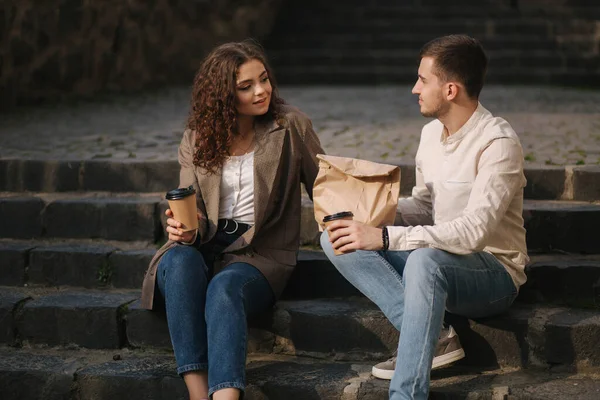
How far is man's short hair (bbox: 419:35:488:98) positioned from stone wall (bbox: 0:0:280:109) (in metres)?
4.89

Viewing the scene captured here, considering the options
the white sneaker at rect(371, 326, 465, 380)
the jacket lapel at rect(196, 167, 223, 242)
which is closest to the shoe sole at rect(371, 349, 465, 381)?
the white sneaker at rect(371, 326, 465, 380)

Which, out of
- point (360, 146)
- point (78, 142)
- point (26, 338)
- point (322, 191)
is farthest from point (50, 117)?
point (322, 191)

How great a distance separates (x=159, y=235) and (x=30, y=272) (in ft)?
2.08

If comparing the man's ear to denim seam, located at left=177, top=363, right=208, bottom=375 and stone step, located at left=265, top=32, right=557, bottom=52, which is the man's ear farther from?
stone step, located at left=265, top=32, right=557, bottom=52

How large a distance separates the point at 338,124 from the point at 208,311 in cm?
370

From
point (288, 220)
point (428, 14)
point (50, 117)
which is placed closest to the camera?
point (288, 220)

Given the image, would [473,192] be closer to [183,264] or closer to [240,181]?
[240,181]

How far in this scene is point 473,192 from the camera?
3.46 metres

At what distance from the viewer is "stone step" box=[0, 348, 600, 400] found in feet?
11.8

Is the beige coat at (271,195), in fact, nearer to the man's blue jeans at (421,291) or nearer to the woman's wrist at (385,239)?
the man's blue jeans at (421,291)

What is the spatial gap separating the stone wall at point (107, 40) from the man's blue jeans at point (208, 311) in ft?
14.7

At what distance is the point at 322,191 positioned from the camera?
359 centimetres

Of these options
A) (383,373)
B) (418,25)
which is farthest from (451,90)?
(418,25)

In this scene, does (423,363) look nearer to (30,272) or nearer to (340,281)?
(340,281)
